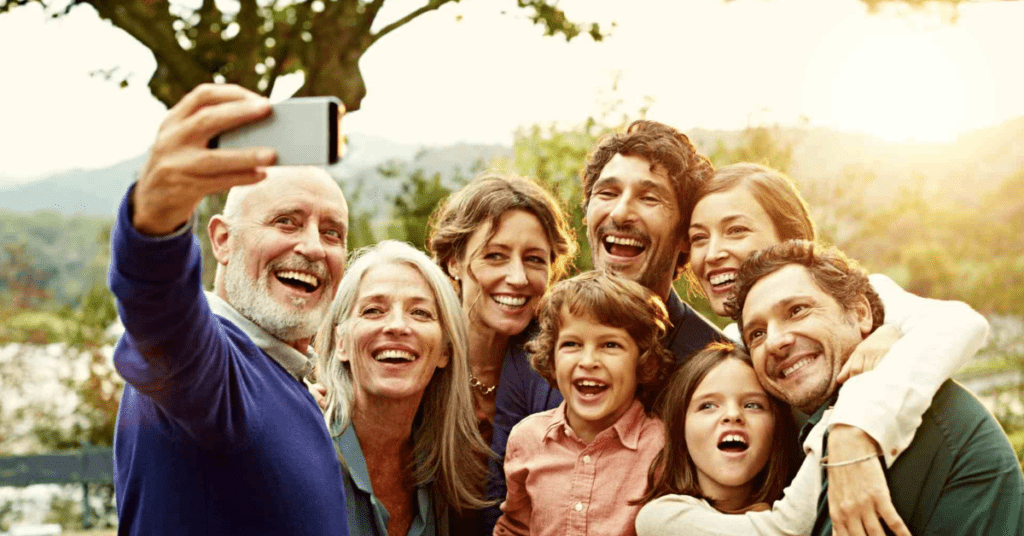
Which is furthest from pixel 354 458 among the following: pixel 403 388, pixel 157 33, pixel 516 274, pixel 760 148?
pixel 760 148

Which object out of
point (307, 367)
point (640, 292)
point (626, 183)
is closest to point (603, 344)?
point (640, 292)

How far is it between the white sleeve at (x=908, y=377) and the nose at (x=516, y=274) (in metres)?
1.57

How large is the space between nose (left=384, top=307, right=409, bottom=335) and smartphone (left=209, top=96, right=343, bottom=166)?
6.19 feet

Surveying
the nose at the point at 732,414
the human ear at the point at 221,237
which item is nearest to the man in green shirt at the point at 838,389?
the nose at the point at 732,414

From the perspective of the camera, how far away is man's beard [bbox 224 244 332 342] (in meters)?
2.96

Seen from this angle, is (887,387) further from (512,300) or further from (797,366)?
(512,300)

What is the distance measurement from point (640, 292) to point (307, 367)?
4.23ft

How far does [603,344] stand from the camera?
3.65 meters

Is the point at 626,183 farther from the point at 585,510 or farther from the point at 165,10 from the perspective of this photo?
the point at 165,10

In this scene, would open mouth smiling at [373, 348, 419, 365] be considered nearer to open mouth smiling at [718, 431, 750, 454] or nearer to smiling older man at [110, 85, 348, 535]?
smiling older man at [110, 85, 348, 535]

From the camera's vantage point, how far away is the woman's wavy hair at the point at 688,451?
327 cm

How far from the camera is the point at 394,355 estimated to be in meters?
3.58

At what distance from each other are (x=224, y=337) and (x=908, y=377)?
6.04 feet

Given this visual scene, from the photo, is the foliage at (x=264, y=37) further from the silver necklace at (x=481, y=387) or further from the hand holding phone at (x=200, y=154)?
the hand holding phone at (x=200, y=154)
